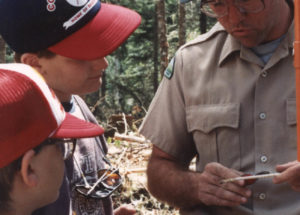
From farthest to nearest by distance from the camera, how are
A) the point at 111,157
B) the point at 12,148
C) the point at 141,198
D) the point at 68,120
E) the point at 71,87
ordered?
the point at 111,157, the point at 141,198, the point at 71,87, the point at 68,120, the point at 12,148

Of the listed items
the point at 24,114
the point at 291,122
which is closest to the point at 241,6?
the point at 291,122

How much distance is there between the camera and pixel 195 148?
10.6 ft

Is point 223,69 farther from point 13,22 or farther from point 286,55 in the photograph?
point 13,22

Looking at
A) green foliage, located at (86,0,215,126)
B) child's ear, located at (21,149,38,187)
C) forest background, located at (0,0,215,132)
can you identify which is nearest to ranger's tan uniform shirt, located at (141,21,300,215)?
child's ear, located at (21,149,38,187)

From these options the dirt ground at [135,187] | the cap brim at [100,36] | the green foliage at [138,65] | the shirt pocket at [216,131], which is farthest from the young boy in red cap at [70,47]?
the green foliage at [138,65]

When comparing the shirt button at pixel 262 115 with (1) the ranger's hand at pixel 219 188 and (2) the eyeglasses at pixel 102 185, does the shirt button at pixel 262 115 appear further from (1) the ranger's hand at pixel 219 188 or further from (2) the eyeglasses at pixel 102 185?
(2) the eyeglasses at pixel 102 185

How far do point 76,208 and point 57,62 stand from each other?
79 centimetres

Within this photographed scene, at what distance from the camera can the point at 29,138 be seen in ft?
5.89

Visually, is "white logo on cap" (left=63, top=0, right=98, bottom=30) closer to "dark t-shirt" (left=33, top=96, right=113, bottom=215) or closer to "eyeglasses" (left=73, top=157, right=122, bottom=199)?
"dark t-shirt" (left=33, top=96, right=113, bottom=215)

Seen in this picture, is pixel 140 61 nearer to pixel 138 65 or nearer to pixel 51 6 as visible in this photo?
pixel 138 65

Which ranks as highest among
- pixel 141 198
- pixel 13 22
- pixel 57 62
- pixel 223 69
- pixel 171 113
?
pixel 13 22

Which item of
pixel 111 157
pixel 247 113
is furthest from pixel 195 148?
pixel 111 157

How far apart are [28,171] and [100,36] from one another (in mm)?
1010

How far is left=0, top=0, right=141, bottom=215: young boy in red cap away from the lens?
2385mm
